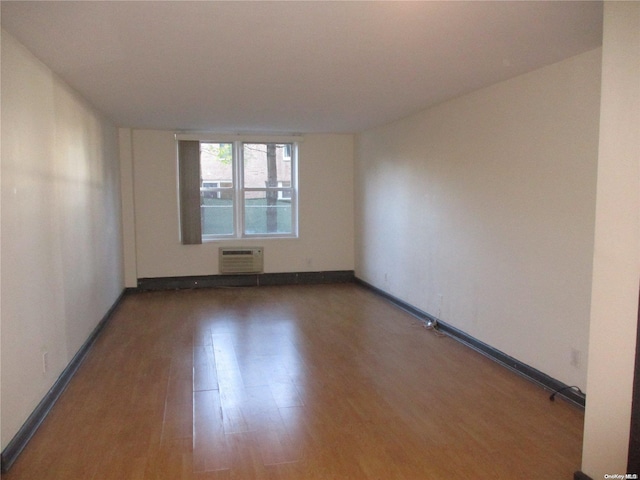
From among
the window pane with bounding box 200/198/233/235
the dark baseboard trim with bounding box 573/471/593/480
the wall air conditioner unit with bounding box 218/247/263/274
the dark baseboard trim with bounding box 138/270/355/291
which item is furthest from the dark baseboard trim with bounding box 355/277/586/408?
the window pane with bounding box 200/198/233/235

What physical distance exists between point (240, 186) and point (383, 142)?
2251mm

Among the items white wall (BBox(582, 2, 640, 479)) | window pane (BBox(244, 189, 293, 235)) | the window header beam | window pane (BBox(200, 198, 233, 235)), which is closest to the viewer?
white wall (BBox(582, 2, 640, 479))

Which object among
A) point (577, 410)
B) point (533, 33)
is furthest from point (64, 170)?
point (577, 410)

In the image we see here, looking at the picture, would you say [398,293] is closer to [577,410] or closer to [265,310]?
[265,310]

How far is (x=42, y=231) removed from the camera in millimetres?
3141

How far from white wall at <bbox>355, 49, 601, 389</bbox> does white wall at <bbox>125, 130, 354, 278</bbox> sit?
175cm

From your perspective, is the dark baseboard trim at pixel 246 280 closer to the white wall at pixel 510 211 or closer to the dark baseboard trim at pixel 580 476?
the white wall at pixel 510 211

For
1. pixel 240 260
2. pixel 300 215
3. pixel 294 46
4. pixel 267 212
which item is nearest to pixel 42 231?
pixel 294 46

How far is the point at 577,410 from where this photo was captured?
10.3ft

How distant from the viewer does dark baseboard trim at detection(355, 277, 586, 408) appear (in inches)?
129

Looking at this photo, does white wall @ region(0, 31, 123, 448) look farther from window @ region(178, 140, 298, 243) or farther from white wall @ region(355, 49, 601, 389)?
white wall @ region(355, 49, 601, 389)

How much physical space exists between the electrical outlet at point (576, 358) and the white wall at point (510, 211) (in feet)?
0.05

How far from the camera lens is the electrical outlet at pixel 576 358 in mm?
3207

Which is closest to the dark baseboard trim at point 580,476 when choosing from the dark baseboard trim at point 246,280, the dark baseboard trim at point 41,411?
the dark baseboard trim at point 41,411
